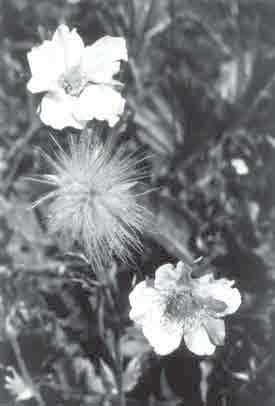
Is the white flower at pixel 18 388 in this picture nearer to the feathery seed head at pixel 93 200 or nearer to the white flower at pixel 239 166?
the feathery seed head at pixel 93 200

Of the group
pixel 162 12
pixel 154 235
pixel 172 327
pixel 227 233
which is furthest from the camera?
pixel 162 12

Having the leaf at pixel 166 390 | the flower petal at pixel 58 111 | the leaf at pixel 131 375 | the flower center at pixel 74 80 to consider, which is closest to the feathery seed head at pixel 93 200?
the flower petal at pixel 58 111

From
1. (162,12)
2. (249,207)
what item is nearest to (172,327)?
(249,207)

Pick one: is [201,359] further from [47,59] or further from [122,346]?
[47,59]

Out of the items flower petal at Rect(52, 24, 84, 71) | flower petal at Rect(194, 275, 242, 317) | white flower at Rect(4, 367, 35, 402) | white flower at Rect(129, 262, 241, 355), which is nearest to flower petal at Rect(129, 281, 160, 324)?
white flower at Rect(129, 262, 241, 355)

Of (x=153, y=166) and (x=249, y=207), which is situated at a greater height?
(x=153, y=166)

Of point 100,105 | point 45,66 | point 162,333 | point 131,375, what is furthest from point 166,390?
point 45,66

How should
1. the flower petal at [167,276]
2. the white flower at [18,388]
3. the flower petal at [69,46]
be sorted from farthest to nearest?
1. the white flower at [18,388]
2. the flower petal at [69,46]
3. the flower petal at [167,276]
